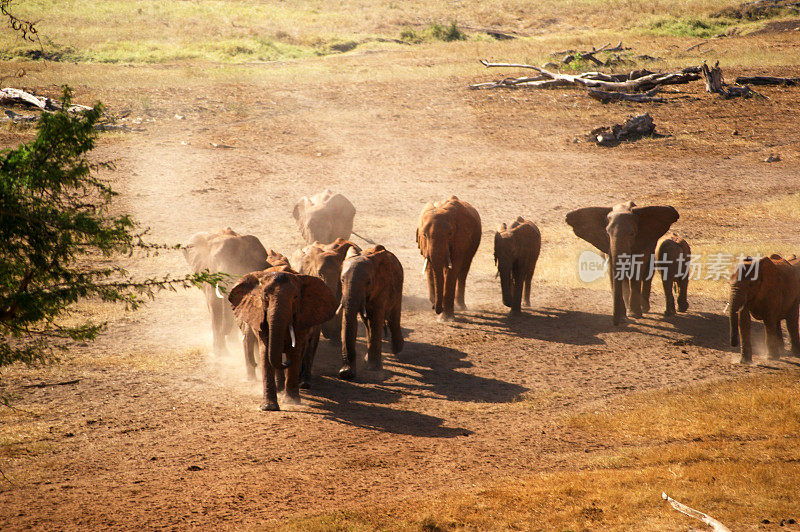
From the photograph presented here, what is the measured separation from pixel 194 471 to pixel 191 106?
2774 centimetres

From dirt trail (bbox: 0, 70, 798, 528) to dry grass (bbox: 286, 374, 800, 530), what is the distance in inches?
16.2

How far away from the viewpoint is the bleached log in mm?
8320

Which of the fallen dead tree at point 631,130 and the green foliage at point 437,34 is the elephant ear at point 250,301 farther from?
the green foliage at point 437,34

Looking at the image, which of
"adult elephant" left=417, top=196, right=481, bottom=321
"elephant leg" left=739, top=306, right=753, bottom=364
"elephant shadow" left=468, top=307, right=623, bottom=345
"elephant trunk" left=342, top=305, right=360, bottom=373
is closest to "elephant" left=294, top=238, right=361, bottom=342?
"elephant trunk" left=342, top=305, right=360, bottom=373

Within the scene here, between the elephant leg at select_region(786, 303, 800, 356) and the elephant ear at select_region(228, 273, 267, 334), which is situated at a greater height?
the elephant ear at select_region(228, 273, 267, 334)

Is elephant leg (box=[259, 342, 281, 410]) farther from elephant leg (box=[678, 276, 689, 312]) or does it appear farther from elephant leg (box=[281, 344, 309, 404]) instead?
elephant leg (box=[678, 276, 689, 312])

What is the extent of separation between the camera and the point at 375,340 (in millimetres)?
13312

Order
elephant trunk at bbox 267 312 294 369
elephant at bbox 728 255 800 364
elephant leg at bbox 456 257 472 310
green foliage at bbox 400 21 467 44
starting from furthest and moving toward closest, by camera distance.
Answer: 1. green foliage at bbox 400 21 467 44
2. elephant leg at bbox 456 257 472 310
3. elephant at bbox 728 255 800 364
4. elephant trunk at bbox 267 312 294 369

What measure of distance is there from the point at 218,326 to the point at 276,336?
3180mm

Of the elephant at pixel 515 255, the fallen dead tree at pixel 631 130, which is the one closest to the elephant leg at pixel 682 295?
the elephant at pixel 515 255

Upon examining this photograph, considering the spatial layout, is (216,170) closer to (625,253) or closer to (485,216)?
(485,216)

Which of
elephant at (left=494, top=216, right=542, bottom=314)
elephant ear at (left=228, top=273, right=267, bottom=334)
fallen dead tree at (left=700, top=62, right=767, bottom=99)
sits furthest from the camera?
fallen dead tree at (left=700, top=62, right=767, bottom=99)

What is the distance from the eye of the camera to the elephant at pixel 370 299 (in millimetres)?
12727

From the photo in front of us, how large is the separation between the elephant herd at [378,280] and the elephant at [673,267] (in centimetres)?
2
